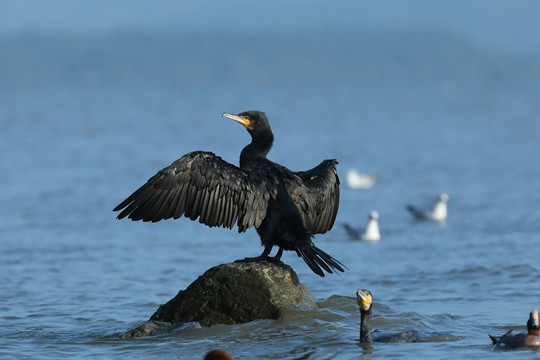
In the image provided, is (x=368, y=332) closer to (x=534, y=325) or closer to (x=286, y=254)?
(x=534, y=325)

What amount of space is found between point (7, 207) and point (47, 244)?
3720mm

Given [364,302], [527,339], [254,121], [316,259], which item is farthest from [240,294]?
[527,339]

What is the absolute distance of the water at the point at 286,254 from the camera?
866 centimetres

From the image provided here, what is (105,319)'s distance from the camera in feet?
33.0

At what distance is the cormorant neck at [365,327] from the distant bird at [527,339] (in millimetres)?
995

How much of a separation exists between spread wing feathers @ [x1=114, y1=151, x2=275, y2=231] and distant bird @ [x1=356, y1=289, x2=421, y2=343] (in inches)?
43.4

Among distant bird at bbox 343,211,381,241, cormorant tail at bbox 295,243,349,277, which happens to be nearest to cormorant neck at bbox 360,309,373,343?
cormorant tail at bbox 295,243,349,277

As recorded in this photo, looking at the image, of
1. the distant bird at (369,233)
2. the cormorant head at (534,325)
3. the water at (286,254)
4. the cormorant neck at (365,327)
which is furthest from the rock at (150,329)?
the distant bird at (369,233)

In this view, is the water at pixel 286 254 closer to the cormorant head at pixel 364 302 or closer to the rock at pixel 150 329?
the rock at pixel 150 329

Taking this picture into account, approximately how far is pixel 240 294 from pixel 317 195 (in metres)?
1.18

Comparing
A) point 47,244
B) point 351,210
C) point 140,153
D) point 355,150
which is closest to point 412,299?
point 47,244

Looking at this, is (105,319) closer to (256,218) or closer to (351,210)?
(256,218)

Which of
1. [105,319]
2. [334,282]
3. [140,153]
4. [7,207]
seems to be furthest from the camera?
[140,153]

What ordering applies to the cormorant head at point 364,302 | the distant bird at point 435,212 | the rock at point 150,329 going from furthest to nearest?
the distant bird at point 435,212
the rock at point 150,329
the cormorant head at point 364,302
